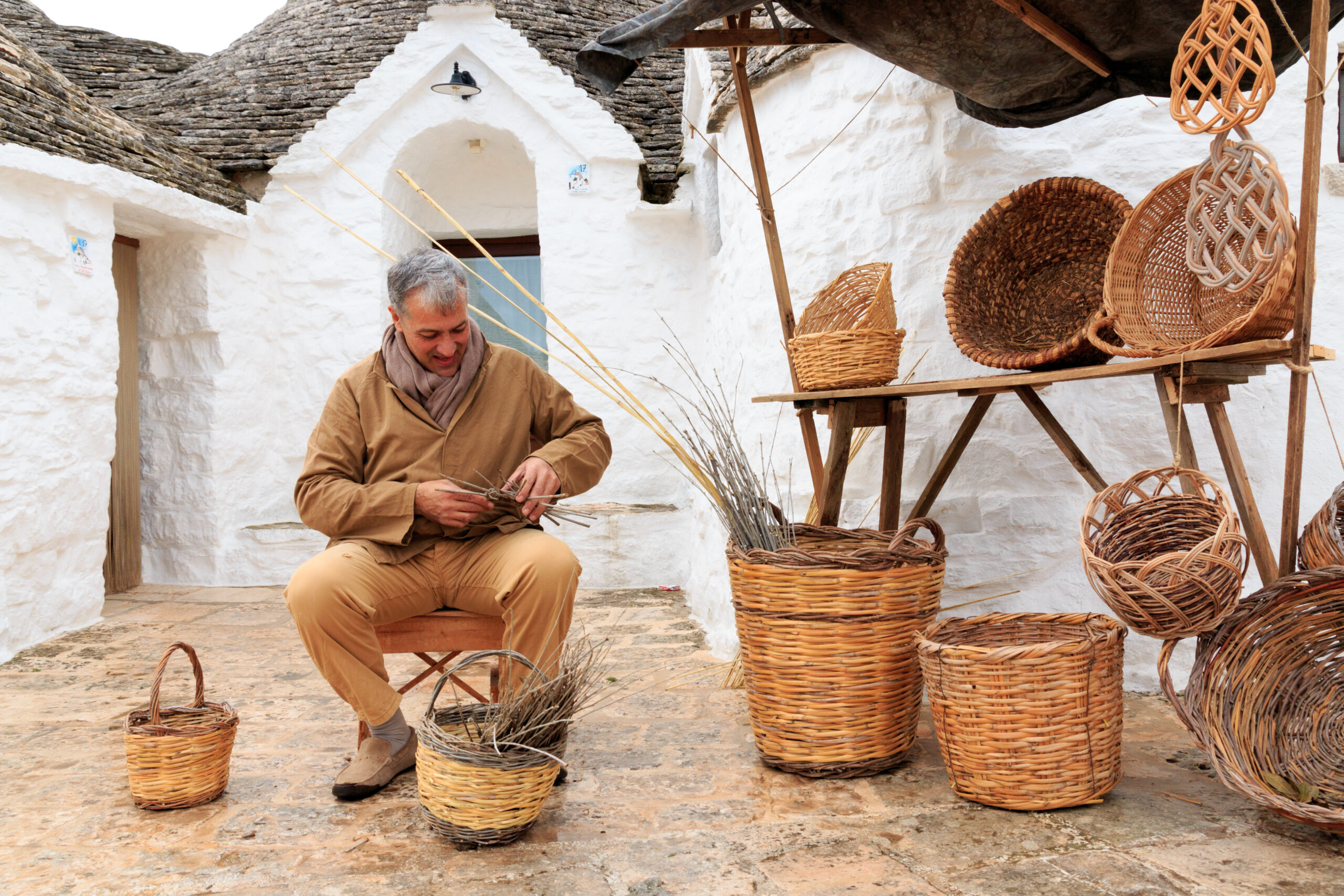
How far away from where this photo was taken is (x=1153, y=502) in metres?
2.21

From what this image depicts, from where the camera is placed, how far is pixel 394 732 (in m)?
2.65

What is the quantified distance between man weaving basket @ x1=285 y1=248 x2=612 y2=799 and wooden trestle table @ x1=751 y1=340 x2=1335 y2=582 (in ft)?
2.28

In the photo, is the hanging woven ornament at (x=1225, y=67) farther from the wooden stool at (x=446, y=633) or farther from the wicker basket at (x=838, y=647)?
the wooden stool at (x=446, y=633)

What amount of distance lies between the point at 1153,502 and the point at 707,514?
2.76 meters

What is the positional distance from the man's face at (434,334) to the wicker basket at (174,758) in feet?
3.15

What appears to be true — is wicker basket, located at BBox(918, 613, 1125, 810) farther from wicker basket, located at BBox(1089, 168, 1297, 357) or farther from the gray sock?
the gray sock

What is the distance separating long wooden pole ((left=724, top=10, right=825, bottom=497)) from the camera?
10.2 feet

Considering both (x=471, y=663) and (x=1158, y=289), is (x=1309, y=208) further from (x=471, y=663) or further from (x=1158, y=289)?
(x=471, y=663)

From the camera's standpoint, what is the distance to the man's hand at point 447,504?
2.56 m

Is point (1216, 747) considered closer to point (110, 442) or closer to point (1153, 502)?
point (1153, 502)

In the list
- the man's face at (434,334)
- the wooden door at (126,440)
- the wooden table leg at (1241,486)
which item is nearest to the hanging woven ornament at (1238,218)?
the wooden table leg at (1241,486)

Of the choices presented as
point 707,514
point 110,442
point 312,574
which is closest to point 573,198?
point 707,514

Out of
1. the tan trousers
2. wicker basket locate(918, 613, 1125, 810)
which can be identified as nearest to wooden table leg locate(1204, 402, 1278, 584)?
wicker basket locate(918, 613, 1125, 810)

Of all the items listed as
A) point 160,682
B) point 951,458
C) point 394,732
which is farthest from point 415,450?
point 951,458
